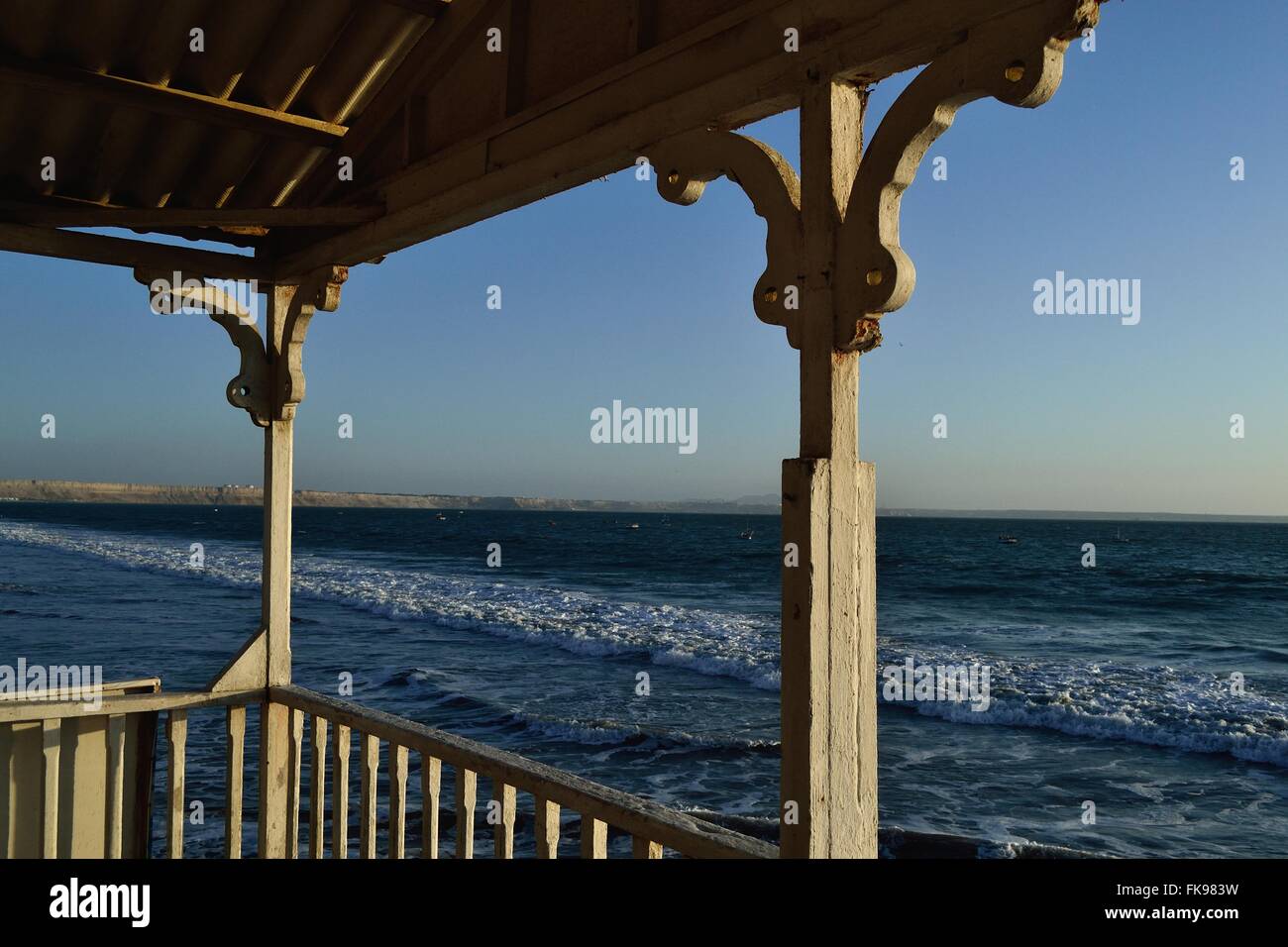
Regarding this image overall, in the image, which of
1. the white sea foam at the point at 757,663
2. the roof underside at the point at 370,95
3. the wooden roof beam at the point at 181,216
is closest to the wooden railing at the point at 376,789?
the roof underside at the point at 370,95

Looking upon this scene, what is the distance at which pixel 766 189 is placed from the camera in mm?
1909

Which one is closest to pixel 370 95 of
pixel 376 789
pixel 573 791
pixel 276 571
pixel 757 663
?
pixel 276 571

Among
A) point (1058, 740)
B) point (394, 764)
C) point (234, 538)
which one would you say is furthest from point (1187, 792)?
point (234, 538)

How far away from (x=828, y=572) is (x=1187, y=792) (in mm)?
12361

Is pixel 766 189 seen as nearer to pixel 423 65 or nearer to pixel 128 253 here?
pixel 423 65

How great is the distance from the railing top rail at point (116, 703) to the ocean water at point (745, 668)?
4616mm

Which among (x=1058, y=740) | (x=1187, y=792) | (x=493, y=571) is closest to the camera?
(x=1187, y=792)

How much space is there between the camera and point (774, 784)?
11047 mm

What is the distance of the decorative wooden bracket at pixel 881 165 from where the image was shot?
4.99 feet

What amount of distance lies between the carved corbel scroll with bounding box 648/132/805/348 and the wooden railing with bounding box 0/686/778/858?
3.62ft

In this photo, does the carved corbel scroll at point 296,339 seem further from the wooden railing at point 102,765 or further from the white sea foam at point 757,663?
the white sea foam at point 757,663

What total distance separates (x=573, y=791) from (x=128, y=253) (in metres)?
2.69

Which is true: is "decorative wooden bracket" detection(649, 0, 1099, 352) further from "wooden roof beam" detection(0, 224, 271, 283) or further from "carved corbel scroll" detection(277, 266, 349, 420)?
"wooden roof beam" detection(0, 224, 271, 283)
